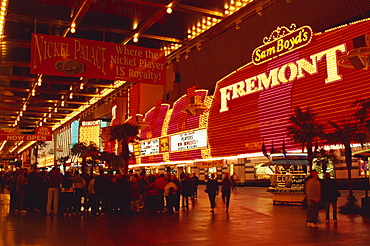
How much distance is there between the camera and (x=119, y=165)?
3850cm

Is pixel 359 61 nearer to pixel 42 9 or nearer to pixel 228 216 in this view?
pixel 228 216

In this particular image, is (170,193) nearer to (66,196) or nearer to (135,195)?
(135,195)

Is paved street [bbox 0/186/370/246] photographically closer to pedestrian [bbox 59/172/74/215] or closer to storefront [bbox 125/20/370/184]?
pedestrian [bbox 59/172/74/215]

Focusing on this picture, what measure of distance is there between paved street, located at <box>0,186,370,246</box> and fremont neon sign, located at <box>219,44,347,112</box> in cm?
754

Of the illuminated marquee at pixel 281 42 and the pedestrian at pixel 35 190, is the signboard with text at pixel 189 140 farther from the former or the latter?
the pedestrian at pixel 35 190

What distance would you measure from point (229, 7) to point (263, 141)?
383 inches

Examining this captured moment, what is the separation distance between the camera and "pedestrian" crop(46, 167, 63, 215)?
14258 millimetres

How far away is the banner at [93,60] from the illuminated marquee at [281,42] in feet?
31.7

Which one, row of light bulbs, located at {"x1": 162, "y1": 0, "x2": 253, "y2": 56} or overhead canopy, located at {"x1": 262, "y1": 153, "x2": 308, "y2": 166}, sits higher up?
row of light bulbs, located at {"x1": 162, "y1": 0, "x2": 253, "y2": 56}

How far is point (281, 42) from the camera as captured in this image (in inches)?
843

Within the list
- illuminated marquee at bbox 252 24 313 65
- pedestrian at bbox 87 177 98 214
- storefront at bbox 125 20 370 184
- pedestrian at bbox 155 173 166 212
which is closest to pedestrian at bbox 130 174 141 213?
pedestrian at bbox 155 173 166 212

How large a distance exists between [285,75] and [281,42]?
6.19ft

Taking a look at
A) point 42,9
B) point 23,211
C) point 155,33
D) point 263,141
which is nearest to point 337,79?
point 263,141

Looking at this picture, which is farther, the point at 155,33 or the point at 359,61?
the point at 155,33
